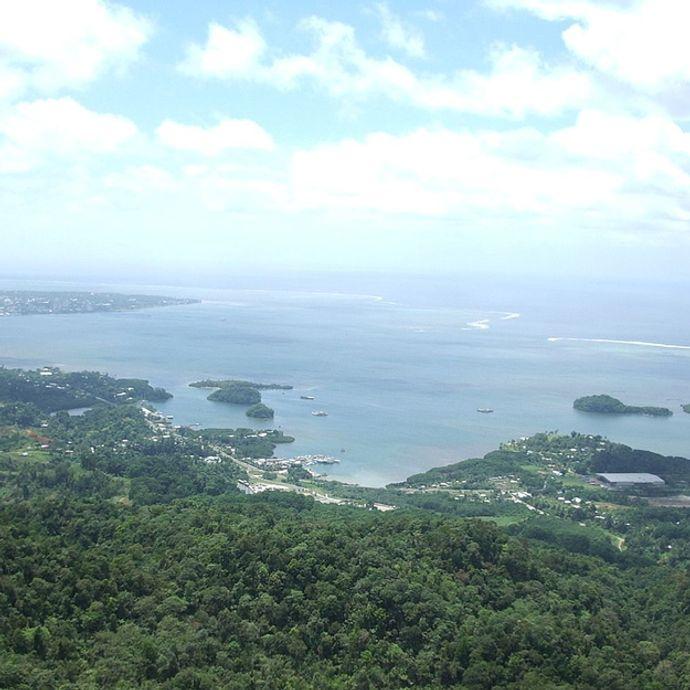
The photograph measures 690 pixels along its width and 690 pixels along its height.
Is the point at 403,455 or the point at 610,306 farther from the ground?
the point at 610,306

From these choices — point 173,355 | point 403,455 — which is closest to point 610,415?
point 403,455

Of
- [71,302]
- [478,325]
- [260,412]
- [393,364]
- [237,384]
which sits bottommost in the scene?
[260,412]

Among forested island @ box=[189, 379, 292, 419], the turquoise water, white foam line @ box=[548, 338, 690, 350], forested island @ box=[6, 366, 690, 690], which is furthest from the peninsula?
white foam line @ box=[548, 338, 690, 350]

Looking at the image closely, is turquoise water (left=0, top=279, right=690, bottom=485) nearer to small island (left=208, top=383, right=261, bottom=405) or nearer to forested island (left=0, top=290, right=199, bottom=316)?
small island (left=208, top=383, right=261, bottom=405)

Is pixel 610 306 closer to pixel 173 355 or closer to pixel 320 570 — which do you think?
pixel 173 355

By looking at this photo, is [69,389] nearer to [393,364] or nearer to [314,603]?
[393,364]

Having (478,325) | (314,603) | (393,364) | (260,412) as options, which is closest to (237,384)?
(260,412)
